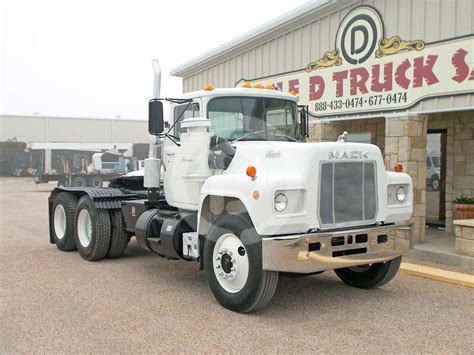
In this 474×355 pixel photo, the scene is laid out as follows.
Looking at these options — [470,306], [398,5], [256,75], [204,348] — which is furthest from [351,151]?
[256,75]

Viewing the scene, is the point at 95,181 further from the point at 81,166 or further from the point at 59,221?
the point at 59,221

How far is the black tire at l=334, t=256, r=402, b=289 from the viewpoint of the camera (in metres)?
6.17

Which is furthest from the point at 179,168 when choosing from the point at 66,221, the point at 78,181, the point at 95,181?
the point at 95,181

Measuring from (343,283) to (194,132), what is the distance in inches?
108

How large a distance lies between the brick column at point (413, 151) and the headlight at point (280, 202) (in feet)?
13.5

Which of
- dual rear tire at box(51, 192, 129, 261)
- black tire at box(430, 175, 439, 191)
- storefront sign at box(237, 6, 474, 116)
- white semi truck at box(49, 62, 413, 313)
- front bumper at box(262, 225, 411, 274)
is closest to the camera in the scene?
front bumper at box(262, 225, 411, 274)

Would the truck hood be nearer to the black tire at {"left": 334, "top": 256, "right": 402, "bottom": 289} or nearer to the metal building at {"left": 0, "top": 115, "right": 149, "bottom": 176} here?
the black tire at {"left": 334, "top": 256, "right": 402, "bottom": 289}

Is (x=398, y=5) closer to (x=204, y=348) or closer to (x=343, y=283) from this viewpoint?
(x=343, y=283)

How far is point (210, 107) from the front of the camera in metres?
6.26

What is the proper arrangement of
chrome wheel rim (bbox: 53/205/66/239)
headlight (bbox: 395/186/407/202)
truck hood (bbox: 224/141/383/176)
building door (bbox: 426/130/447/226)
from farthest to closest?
building door (bbox: 426/130/447/226), chrome wheel rim (bbox: 53/205/66/239), headlight (bbox: 395/186/407/202), truck hood (bbox: 224/141/383/176)

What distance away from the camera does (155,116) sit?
20.1ft

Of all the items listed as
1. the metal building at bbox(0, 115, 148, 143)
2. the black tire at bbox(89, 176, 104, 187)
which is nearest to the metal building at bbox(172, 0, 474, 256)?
the black tire at bbox(89, 176, 104, 187)

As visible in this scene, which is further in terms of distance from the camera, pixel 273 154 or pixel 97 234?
pixel 97 234

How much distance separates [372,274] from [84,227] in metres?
4.61
